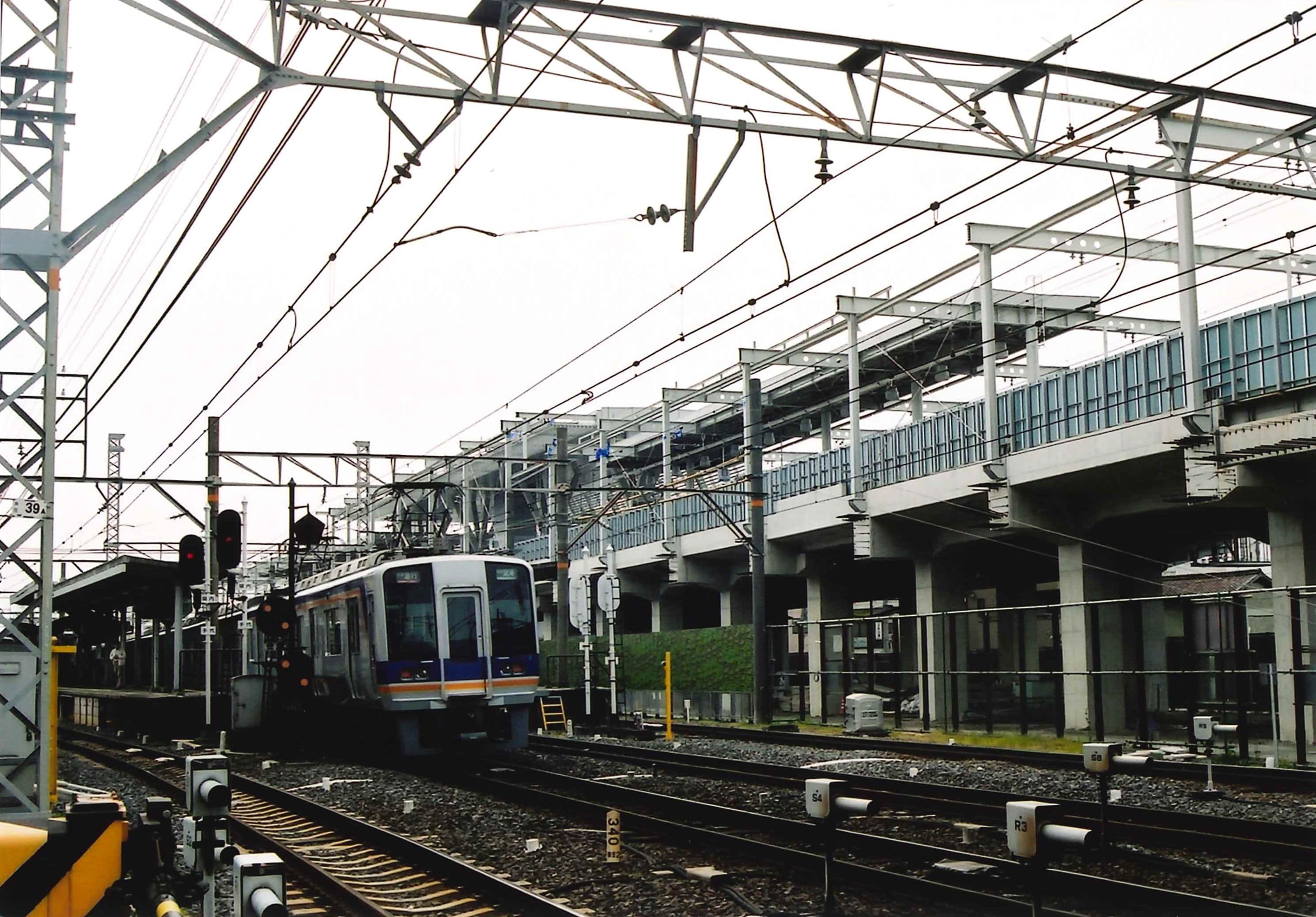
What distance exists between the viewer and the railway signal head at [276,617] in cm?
2153

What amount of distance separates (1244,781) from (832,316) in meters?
19.0

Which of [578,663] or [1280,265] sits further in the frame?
[578,663]

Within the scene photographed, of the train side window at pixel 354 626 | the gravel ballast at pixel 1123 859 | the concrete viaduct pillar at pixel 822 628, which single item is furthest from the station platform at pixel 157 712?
the gravel ballast at pixel 1123 859

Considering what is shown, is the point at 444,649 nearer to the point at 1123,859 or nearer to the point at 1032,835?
the point at 1123,859

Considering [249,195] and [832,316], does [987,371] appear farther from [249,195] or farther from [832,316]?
[249,195]

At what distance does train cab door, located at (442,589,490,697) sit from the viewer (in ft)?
66.7

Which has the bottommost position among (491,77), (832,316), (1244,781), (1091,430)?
(1244,781)

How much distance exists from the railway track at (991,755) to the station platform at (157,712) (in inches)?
366

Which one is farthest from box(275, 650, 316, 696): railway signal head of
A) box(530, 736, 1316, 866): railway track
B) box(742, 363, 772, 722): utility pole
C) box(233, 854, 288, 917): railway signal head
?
box(233, 854, 288, 917): railway signal head

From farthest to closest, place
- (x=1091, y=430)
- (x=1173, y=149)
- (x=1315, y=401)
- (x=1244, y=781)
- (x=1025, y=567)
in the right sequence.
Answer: (x=1025, y=567) < (x=1091, y=430) < (x=1315, y=401) < (x=1244, y=781) < (x=1173, y=149)

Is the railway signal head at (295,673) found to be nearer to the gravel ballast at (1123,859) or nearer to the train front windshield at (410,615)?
the train front windshield at (410,615)

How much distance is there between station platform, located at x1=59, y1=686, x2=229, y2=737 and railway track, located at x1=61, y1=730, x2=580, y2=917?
41.1 feet

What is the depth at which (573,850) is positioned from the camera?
12.5 m

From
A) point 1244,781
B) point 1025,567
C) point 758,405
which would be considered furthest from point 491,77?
point 1025,567
